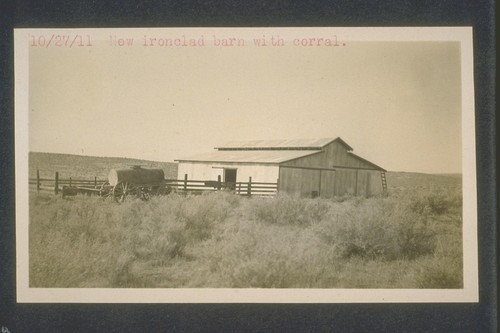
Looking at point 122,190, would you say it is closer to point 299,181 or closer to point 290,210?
point 290,210

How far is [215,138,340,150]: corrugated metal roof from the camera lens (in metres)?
3.98

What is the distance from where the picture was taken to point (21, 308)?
3734mm

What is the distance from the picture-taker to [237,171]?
4418mm

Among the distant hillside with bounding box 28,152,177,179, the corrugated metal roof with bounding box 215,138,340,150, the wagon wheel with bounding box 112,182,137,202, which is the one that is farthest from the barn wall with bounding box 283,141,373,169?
the wagon wheel with bounding box 112,182,137,202

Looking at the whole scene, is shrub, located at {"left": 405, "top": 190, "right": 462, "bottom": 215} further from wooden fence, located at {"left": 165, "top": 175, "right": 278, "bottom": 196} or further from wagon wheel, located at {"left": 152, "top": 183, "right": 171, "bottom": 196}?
wagon wheel, located at {"left": 152, "top": 183, "right": 171, "bottom": 196}

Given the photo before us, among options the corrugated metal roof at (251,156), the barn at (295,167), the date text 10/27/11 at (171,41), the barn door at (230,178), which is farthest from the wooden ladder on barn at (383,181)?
the barn door at (230,178)

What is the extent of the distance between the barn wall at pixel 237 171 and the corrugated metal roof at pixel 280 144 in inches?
10.7

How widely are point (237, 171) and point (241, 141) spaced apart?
51 centimetres

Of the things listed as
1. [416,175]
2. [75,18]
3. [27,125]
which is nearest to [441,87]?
[416,175]

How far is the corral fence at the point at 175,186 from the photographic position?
3771 millimetres

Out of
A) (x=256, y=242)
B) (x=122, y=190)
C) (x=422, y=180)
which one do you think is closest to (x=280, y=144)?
(x=256, y=242)

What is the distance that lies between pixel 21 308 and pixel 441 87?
506 centimetres

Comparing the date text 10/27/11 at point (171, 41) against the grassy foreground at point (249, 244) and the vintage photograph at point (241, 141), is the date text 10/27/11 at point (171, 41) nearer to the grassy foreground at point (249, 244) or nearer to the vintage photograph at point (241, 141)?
the vintage photograph at point (241, 141)

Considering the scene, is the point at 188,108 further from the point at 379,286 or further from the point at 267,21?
the point at 379,286
